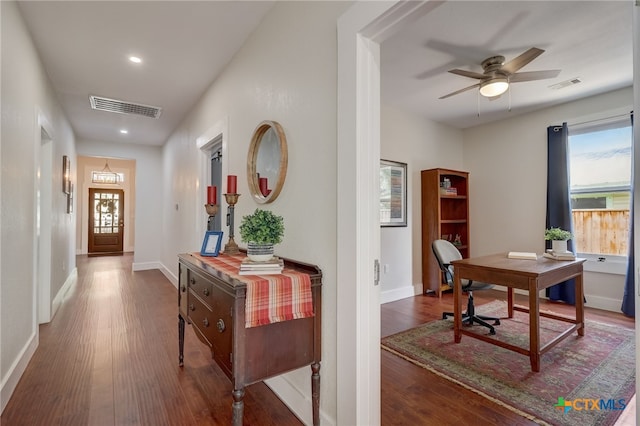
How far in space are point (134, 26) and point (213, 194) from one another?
1450 millimetres

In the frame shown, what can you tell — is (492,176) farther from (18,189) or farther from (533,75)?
(18,189)

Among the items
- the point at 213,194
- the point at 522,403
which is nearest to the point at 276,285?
the point at 213,194

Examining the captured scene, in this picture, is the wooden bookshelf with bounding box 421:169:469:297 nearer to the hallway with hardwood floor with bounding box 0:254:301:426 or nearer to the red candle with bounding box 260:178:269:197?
the red candle with bounding box 260:178:269:197

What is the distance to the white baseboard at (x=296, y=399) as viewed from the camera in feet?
5.34

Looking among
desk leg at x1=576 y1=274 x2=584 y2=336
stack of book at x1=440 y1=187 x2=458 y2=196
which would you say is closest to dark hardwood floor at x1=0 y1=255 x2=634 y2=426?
desk leg at x1=576 y1=274 x2=584 y2=336

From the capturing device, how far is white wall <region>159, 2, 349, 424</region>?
1561 mm

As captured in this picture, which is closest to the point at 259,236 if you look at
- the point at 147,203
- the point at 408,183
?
the point at 408,183

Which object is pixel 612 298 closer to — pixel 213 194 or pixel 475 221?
pixel 475 221

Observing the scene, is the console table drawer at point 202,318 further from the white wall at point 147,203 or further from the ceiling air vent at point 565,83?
the white wall at point 147,203

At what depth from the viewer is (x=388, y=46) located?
103 inches

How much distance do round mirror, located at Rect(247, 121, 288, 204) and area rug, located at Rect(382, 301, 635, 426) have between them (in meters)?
1.67

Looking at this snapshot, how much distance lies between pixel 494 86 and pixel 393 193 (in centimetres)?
176

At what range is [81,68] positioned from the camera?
306cm

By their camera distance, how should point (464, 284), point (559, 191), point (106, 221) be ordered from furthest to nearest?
point (106, 221) < point (559, 191) < point (464, 284)
